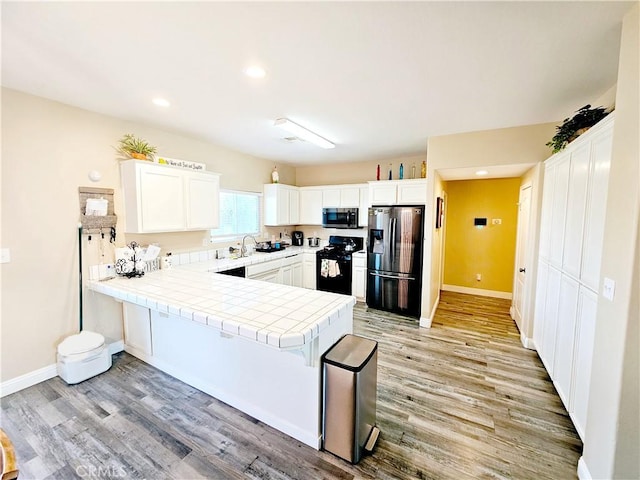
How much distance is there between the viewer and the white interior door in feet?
11.5

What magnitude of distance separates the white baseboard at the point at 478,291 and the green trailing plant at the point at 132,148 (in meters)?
5.71

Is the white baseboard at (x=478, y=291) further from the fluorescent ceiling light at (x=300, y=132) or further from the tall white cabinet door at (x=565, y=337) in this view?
the fluorescent ceiling light at (x=300, y=132)

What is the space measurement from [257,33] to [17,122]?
2327 mm

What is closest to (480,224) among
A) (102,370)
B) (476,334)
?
(476,334)

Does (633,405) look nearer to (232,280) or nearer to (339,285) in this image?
(232,280)

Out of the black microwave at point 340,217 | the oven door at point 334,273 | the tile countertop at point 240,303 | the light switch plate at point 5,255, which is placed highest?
the black microwave at point 340,217

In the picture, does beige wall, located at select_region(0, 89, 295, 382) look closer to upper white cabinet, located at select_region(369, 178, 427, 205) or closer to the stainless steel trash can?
the stainless steel trash can

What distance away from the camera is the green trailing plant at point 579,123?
2.02 m

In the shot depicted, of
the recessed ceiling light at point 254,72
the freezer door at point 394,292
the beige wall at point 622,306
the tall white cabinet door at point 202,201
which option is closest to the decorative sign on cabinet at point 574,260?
the beige wall at point 622,306

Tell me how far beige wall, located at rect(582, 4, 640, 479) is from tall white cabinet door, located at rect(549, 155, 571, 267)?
1.02 m

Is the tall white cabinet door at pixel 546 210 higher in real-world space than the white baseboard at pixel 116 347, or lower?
higher

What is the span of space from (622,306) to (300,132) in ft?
9.86

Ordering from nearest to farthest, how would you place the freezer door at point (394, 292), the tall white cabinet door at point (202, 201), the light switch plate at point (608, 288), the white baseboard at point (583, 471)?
the light switch plate at point (608, 288)
the white baseboard at point (583, 471)
the tall white cabinet door at point (202, 201)
the freezer door at point (394, 292)
